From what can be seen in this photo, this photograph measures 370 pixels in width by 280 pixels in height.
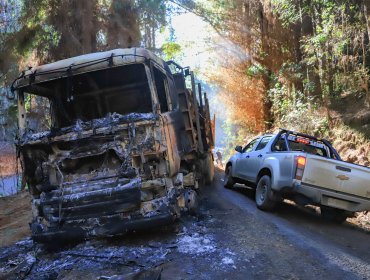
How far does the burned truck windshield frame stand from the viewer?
23.0ft

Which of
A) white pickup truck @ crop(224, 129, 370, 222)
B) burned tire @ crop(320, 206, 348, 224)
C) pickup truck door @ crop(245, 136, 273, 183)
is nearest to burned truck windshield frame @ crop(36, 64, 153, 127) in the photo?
white pickup truck @ crop(224, 129, 370, 222)

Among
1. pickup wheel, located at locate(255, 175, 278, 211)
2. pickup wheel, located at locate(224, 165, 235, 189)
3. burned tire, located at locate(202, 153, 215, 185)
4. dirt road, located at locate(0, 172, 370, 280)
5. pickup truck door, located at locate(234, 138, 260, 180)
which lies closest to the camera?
dirt road, located at locate(0, 172, 370, 280)

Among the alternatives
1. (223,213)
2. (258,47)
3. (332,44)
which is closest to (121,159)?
(223,213)

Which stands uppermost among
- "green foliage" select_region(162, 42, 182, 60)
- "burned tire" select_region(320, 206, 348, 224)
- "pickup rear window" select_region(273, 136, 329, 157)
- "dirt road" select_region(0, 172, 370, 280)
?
"green foliage" select_region(162, 42, 182, 60)

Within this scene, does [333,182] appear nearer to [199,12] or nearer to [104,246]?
[104,246]

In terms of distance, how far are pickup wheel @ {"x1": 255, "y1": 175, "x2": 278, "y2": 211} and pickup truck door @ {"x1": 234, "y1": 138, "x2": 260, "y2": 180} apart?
1503mm

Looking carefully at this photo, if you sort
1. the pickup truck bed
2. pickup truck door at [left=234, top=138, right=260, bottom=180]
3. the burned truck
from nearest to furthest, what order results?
the burned truck, the pickup truck bed, pickup truck door at [left=234, top=138, right=260, bottom=180]

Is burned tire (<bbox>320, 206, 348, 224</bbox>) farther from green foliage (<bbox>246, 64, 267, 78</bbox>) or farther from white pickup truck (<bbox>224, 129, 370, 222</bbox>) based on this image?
green foliage (<bbox>246, 64, 267, 78</bbox>)

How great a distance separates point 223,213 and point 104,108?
316 centimetres

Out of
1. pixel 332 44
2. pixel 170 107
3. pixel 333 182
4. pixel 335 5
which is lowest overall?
pixel 333 182

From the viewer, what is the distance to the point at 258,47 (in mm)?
19203

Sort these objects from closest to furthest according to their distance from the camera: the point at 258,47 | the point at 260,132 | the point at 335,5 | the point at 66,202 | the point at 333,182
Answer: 1. the point at 66,202
2. the point at 333,182
3. the point at 335,5
4. the point at 258,47
5. the point at 260,132

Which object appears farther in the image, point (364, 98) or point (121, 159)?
point (364, 98)

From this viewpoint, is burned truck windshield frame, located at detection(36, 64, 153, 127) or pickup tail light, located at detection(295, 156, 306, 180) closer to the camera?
pickup tail light, located at detection(295, 156, 306, 180)
